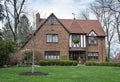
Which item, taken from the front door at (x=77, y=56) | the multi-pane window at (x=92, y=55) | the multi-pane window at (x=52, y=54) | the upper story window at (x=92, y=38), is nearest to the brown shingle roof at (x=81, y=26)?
the upper story window at (x=92, y=38)

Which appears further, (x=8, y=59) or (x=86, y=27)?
(x=86, y=27)

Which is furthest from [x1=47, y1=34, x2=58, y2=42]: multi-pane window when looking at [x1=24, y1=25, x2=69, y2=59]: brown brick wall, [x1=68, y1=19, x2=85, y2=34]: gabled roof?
[x1=68, y1=19, x2=85, y2=34]: gabled roof

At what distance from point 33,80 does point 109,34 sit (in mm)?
41718

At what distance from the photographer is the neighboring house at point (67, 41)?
46406 millimetres

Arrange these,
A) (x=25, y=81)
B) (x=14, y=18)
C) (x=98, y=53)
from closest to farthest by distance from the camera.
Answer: (x=25, y=81)
(x=14, y=18)
(x=98, y=53)

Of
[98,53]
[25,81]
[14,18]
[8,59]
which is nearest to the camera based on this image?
[25,81]

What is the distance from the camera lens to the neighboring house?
4641 cm

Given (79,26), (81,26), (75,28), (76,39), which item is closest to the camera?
(76,39)

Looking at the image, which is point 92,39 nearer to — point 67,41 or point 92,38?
point 92,38

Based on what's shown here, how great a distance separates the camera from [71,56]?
4812 centimetres

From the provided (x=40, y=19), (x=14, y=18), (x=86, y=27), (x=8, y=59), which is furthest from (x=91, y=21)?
(x=8, y=59)

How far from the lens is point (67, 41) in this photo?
46.7 meters

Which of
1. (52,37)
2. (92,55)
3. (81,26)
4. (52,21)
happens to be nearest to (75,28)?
(81,26)

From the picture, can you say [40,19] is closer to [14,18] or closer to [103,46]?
[14,18]
